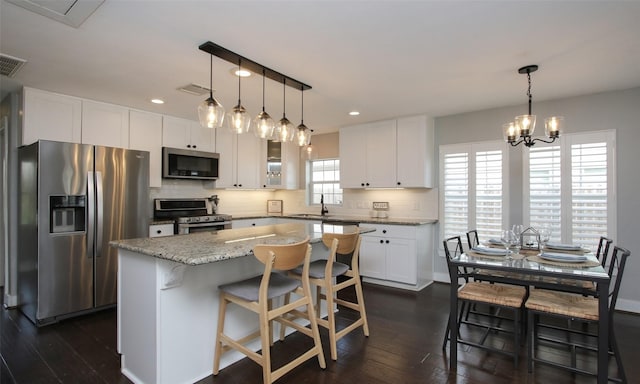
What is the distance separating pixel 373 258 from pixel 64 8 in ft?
12.9

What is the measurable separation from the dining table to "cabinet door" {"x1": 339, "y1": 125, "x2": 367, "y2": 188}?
254cm

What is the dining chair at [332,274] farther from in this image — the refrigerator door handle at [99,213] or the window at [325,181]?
the window at [325,181]

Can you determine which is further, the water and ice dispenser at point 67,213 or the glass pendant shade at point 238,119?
the water and ice dispenser at point 67,213

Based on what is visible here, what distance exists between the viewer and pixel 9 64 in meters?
2.72

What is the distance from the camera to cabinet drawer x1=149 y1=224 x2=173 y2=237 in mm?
3900

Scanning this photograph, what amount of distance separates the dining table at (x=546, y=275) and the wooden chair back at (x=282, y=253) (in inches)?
46.6

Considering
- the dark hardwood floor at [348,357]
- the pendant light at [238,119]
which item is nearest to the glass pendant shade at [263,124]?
the pendant light at [238,119]

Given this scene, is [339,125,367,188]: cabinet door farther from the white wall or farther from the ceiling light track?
the white wall

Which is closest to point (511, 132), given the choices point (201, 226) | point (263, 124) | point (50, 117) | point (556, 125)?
point (556, 125)

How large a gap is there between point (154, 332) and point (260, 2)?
79.6 inches

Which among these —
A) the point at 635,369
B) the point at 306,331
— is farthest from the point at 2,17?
the point at 635,369

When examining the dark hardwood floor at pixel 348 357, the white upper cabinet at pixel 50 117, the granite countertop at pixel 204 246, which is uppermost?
the white upper cabinet at pixel 50 117

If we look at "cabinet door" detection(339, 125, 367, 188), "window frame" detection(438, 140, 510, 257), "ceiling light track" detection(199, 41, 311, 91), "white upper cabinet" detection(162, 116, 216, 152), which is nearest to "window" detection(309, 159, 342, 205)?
"cabinet door" detection(339, 125, 367, 188)

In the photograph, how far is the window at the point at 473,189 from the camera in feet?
13.7
